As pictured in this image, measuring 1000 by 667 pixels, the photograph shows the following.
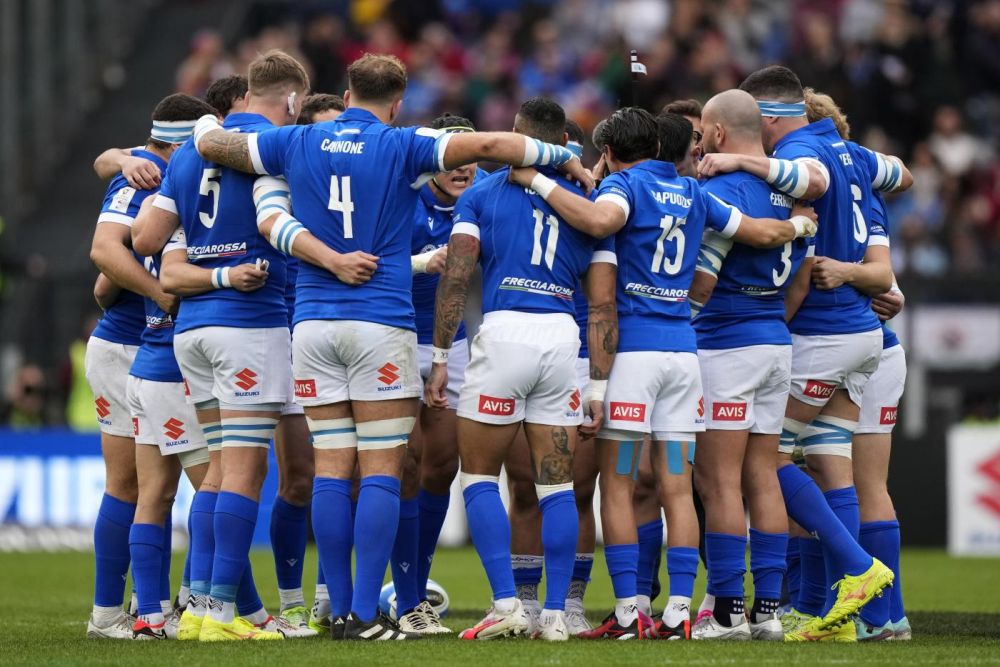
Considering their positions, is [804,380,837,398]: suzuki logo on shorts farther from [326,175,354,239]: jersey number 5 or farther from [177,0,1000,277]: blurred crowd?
[177,0,1000,277]: blurred crowd

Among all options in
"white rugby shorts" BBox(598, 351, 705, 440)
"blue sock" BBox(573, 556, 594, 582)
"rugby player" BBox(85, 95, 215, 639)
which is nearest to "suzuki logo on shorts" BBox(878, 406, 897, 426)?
"white rugby shorts" BBox(598, 351, 705, 440)

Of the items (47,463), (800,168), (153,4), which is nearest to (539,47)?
(153,4)

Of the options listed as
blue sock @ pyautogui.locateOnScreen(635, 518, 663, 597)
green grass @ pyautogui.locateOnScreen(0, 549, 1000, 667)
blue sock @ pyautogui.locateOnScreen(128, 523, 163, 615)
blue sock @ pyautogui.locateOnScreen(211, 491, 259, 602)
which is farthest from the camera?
blue sock @ pyautogui.locateOnScreen(635, 518, 663, 597)

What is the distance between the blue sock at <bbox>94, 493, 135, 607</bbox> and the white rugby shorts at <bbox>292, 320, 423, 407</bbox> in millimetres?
1514

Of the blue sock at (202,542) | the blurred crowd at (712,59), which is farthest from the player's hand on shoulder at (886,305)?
the blurred crowd at (712,59)

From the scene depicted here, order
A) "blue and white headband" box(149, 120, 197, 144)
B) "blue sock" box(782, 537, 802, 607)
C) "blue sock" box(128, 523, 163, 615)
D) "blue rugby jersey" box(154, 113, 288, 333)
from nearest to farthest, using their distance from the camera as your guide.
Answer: "blue rugby jersey" box(154, 113, 288, 333) < "blue sock" box(128, 523, 163, 615) < "blue and white headband" box(149, 120, 197, 144) < "blue sock" box(782, 537, 802, 607)

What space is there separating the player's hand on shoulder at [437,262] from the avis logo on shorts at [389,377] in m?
1.01

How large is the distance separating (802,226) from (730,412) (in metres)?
1.04

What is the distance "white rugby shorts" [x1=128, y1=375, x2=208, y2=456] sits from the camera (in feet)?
28.4

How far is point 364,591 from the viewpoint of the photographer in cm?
797

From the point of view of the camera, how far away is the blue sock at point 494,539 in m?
8.10

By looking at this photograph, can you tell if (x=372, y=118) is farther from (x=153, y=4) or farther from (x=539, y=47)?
(x=153, y=4)

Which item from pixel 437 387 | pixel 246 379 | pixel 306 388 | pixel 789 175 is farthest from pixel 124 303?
pixel 789 175

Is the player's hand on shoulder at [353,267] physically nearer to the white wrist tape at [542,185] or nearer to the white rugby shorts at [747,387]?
the white wrist tape at [542,185]
